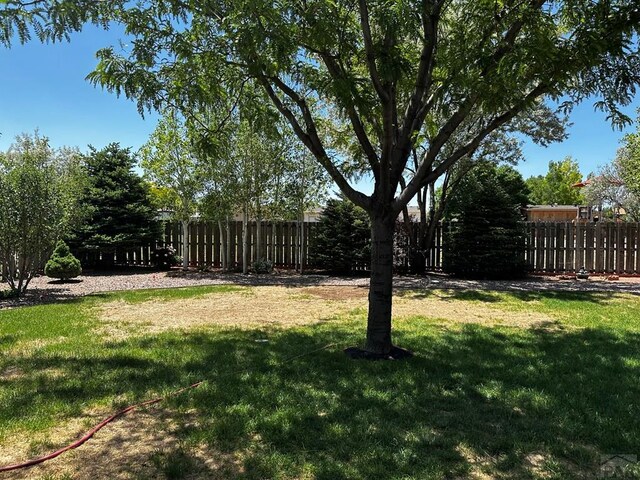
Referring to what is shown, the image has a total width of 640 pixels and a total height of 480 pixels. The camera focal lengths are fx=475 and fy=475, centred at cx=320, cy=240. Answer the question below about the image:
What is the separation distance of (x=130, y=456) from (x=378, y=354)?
9.25 ft

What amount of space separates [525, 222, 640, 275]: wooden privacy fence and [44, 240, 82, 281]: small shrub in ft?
41.7

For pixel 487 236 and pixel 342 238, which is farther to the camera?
pixel 342 238

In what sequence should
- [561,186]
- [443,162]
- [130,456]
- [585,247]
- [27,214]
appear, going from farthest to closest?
[561,186] < [585,247] < [27,214] < [443,162] < [130,456]

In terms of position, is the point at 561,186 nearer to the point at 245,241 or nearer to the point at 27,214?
the point at 245,241

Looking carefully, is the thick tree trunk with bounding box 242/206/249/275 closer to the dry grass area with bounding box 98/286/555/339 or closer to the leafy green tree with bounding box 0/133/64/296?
the dry grass area with bounding box 98/286/555/339

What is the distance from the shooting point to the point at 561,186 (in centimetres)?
4381

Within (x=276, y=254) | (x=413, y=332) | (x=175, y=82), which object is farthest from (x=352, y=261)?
(x=175, y=82)

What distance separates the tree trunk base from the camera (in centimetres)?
504

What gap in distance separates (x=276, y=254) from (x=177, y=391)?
1195cm

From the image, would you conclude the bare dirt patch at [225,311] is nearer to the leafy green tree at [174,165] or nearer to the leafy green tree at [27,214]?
the leafy green tree at [27,214]

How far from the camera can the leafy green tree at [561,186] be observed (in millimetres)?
43875

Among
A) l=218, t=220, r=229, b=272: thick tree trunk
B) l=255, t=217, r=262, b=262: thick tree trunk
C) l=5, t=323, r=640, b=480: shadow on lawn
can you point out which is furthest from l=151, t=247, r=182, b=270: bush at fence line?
l=5, t=323, r=640, b=480: shadow on lawn

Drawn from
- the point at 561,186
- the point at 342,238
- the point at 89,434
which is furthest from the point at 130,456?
the point at 561,186

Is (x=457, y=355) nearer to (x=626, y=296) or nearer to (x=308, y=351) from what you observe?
(x=308, y=351)
